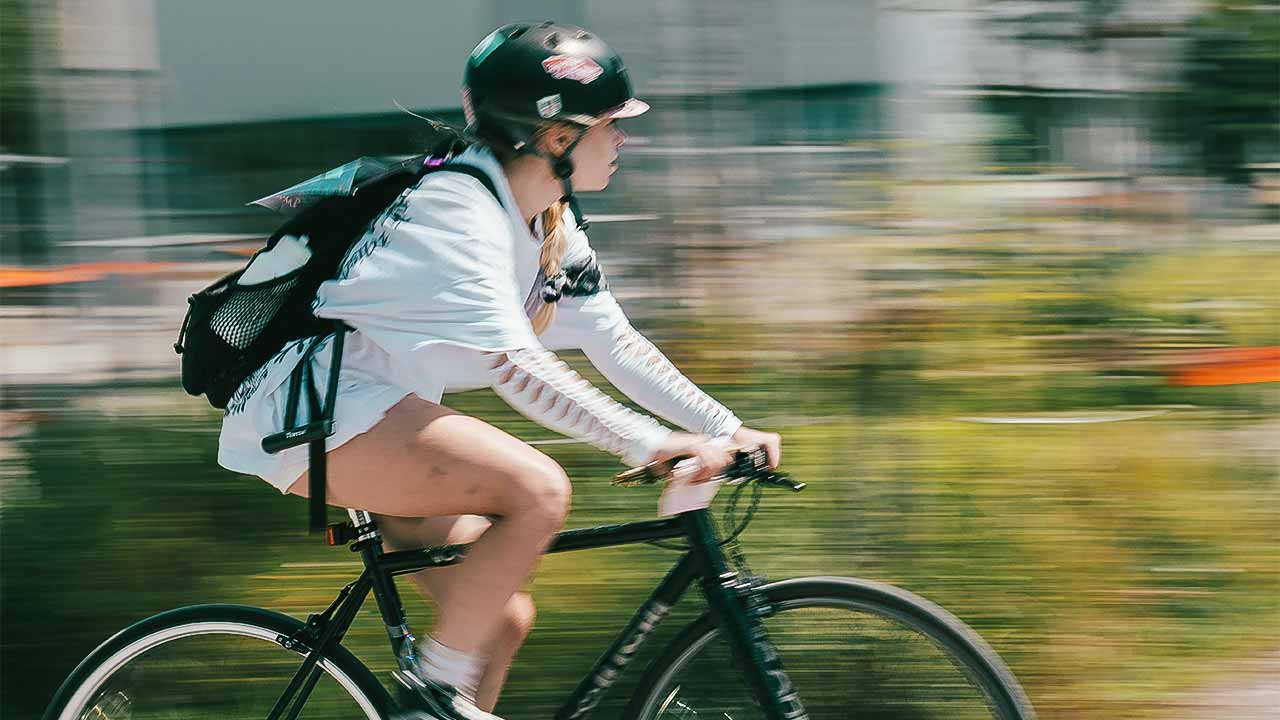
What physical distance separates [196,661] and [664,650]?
973 millimetres

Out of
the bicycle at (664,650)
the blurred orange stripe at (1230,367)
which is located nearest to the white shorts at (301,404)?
the bicycle at (664,650)

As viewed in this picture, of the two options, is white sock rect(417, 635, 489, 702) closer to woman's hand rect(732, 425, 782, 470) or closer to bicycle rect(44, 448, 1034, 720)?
bicycle rect(44, 448, 1034, 720)

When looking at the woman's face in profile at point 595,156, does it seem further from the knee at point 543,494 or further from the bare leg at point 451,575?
the bare leg at point 451,575

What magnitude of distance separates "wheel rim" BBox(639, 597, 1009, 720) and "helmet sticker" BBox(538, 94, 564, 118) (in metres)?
1.03

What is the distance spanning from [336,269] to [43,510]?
6.09ft

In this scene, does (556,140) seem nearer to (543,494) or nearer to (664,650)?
(543,494)

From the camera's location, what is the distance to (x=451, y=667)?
2650mm

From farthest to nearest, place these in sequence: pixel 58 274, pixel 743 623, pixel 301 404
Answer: pixel 58 274
pixel 743 623
pixel 301 404

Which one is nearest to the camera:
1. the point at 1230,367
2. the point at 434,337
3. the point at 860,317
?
the point at 434,337

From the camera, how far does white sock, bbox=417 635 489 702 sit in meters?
2.65

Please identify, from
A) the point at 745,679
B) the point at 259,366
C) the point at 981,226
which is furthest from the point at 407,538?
the point at 981,226

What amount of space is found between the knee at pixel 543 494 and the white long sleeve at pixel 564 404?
11 cm

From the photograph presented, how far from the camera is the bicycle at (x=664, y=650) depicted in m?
2.73

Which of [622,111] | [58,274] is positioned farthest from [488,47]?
[58,274]
